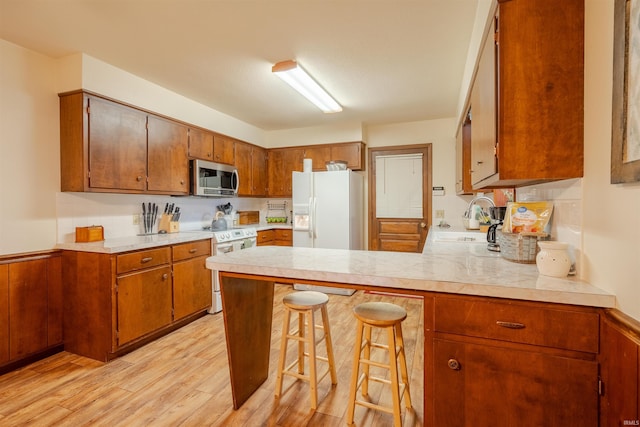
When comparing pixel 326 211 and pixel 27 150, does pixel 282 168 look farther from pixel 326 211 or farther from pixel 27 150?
pixel 27 150

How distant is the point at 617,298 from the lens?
39.6 inches

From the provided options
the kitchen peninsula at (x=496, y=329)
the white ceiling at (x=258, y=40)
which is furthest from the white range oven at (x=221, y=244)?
the kitchen peninsula at (x=496, y=329)

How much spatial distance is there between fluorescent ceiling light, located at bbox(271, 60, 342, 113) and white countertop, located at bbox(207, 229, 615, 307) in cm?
167

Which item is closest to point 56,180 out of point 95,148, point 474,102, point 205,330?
point 95,148

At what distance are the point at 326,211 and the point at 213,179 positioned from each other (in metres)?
1.52

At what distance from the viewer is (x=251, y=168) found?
15.3 ft

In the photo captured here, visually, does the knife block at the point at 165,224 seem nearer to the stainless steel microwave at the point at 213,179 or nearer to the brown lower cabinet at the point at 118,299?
the stainless steel microwave at the point at 213,179

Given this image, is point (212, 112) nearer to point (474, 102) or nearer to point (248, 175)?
point (248, 175)

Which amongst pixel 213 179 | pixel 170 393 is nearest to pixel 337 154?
pixel 213 179

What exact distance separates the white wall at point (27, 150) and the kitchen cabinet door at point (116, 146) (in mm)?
360

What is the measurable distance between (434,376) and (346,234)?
289 cm

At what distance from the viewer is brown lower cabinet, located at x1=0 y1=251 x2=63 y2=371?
7.32 feet

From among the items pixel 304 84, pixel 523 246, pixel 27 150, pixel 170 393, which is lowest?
pixel 170 393

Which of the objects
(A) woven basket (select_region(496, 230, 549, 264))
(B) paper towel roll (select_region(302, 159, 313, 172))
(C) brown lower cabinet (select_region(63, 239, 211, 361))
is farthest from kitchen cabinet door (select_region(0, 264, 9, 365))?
(A) woven basket (select_region(496, 230, 549, 264))
